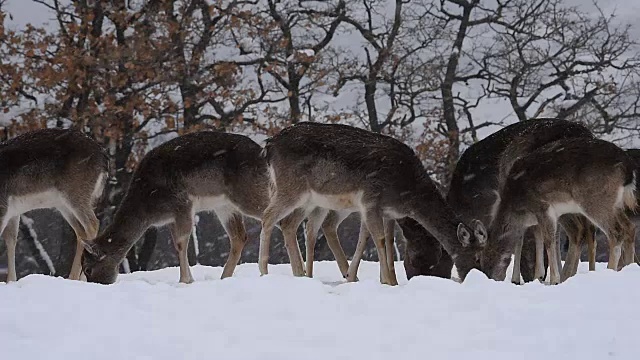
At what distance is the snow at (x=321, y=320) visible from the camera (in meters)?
4.88

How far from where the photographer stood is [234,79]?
64.1 feet

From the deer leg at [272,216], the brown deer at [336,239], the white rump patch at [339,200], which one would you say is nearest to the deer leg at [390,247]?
the brown deer at [336,239]

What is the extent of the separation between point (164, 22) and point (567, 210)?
38.7ft

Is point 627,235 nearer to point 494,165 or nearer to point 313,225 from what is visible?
point 494,165

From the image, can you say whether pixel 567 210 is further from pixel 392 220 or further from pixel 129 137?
pixel 129 137

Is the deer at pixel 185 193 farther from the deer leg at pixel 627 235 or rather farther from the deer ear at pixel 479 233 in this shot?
the deer leg at pixel 627 235

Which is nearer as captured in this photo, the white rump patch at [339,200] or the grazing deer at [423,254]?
the white rump patch at [339,200]

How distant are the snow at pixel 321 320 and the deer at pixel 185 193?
12.4 ft

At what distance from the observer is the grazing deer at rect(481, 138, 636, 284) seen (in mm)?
9117

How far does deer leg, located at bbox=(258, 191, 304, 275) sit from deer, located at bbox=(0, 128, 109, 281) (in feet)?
7.58

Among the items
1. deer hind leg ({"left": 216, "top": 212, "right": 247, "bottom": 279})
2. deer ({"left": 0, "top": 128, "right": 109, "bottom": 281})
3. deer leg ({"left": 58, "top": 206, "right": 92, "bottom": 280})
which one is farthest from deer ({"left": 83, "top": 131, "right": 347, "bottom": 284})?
deer leg ({"left": 58, "top": 206, "right": 92, "bottom": 280})

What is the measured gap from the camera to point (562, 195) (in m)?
9.38

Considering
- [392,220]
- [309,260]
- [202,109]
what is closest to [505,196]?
[392,220]

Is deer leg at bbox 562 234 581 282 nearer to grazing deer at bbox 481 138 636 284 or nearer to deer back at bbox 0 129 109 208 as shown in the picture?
grazing deer at bbox 481 138 636 284
